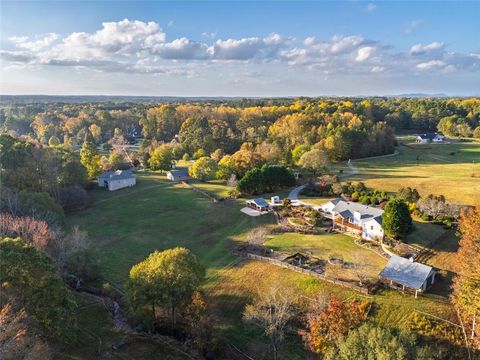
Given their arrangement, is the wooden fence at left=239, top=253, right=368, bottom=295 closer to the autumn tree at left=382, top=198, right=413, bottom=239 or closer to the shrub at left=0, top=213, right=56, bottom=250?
the autumn tree at left=382, top=198, right=413, bottom=239

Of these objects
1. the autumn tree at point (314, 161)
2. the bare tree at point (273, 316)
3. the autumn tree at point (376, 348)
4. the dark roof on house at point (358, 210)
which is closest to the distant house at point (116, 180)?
the autumn tree at point (314, 161)

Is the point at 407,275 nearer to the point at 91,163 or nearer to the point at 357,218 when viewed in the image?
the point at 357,218

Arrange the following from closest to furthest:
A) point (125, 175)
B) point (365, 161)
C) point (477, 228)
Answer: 1. point (477, 228)
2. point (125, 175)
3. point (365, 161)

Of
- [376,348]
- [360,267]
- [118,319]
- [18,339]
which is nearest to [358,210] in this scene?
[360,267]

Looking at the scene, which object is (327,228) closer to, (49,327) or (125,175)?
(49,327)

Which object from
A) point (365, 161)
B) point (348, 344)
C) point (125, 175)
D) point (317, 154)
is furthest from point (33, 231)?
point (365, 161)

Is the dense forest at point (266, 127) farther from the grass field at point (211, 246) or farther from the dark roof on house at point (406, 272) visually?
the dark roof on house at point (406, 272)
